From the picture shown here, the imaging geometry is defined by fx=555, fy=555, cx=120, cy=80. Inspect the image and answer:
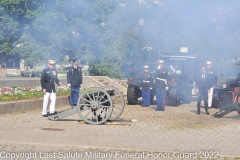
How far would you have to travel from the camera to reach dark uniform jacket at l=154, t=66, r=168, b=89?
16.6 m

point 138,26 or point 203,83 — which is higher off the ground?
point 138,26

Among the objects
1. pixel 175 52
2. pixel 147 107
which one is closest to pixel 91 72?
pixel 175 52

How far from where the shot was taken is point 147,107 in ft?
59.0

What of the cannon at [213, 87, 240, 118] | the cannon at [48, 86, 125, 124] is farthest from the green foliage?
the cannon at [48, 86, 125, 124]

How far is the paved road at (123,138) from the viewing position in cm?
890

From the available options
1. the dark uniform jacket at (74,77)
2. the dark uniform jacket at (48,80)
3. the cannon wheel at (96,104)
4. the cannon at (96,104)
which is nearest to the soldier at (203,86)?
the dark uniform jacket at (74,77)

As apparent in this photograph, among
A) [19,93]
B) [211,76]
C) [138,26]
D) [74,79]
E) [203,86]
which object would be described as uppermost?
[138,26]

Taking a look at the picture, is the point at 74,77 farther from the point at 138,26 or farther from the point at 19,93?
the point at 138,26

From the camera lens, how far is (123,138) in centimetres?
1062

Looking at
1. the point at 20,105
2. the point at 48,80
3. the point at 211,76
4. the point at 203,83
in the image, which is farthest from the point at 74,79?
the point at 211,76

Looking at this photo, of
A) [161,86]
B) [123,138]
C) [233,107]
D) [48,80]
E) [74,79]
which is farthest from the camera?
[161,86]

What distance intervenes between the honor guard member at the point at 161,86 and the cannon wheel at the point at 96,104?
4.08 metres

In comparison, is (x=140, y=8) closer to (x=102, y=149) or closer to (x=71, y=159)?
(x=102, y=149)

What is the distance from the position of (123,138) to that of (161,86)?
619 cm
